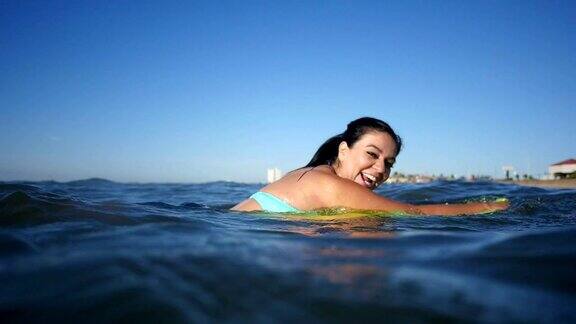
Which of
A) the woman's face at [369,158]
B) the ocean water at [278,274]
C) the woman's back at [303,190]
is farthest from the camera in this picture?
the woman's face at [369,158]

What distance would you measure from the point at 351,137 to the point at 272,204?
1.23 metres

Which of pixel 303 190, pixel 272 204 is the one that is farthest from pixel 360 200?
pixel 272 204

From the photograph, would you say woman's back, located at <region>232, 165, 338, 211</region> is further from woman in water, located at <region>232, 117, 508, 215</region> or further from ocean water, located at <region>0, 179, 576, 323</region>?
ocean water, located at <region>0, 179, 576, 323</region>

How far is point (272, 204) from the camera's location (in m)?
3.93

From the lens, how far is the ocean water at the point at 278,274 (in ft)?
3.92

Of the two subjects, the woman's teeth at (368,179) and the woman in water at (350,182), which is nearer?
the woman in water at (350,182)

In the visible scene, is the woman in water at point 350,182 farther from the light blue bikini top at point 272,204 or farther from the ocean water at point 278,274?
the ocean water at point 278,274

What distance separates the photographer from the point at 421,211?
3666 mm

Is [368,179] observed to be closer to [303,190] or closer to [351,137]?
[351,137]

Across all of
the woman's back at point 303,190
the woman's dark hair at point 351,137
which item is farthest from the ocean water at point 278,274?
the woman's dark hair at point 351,137

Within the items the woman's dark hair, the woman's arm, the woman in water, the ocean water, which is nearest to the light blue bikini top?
the woman in water

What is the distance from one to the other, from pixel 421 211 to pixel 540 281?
2.19m

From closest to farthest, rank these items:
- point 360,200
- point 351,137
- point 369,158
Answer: point 360,200, point 369,158, point 351,137

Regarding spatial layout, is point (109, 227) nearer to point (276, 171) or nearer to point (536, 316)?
point (536, 316)
